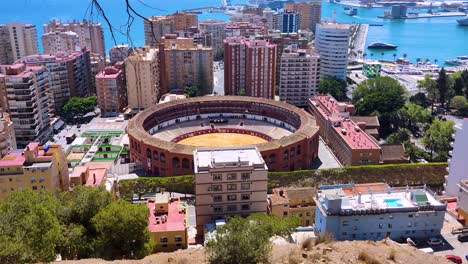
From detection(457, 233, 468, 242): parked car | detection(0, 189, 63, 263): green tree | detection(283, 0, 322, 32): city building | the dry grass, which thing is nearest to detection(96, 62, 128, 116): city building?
detection(0, 189, 63, 263): green tree

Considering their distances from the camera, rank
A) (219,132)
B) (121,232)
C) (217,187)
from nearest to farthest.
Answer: (121,232) < (217,187) < (219,132)

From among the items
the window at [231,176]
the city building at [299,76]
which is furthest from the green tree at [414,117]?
the window at [231,176]

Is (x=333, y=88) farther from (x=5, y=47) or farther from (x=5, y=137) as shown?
(x=5, y=47)

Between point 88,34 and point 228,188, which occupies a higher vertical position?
point 88,34

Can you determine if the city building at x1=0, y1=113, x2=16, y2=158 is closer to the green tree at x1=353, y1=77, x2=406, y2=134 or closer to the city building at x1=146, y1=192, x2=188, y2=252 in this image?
the city building at x1=146, y1=192, x2=188, y2=252

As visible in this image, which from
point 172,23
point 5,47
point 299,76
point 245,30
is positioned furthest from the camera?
point 172,23

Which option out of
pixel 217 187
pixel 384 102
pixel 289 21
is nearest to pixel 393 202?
pixel 217 187

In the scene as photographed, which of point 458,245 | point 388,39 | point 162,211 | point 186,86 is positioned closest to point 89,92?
point 186,86

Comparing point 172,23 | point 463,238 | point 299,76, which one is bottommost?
point 463,238
